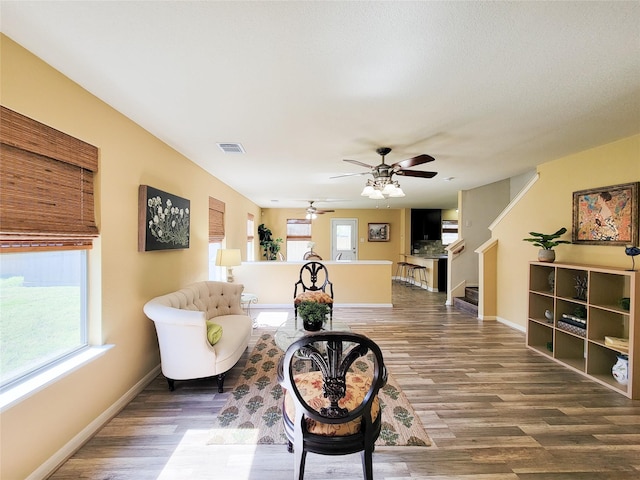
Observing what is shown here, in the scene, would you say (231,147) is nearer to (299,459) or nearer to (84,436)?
(84,436)

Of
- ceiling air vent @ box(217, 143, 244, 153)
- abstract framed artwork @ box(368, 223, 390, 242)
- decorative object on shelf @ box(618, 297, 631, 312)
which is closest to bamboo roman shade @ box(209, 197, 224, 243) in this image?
ceiling air vent @ box(217, 143, 244, 153)

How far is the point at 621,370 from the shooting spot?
275 cm

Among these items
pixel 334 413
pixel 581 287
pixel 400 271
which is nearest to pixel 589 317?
pixel 581 287

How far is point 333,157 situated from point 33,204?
114 inches

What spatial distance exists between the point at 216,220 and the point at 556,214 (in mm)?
5093

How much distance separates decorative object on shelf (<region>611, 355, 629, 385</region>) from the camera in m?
2.71

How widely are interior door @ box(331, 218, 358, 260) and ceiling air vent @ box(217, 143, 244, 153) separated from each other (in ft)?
22.5

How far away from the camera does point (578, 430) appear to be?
2150 mm

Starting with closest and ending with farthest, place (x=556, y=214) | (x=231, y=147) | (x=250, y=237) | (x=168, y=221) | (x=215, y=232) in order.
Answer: (x=168, y=221) → (x=231, y=147) → (x=556, y=214) → (x=215, y=232) → (x=250, y=237)

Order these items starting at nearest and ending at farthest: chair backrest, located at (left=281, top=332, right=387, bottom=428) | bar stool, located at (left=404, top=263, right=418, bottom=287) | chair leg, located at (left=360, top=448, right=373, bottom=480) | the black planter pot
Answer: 1. chair backrest, located at (left=281, top=332, right=387, bottom=428)
2. chair leg, located at (left=360, top=448, right=373, bottom=480)
3. the black planter pot
4. bar stool, located at (left=404, top=263, right=418, bottom=287)

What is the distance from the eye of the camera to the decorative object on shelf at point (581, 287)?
3.27 metres

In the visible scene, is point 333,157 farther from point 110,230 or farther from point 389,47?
point 110,230

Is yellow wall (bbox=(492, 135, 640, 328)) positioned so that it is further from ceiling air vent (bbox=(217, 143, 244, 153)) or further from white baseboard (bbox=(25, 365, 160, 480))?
white baseboard (bbox=(25, 365, 160, 480))

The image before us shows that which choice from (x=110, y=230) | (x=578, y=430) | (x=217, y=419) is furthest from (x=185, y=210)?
(x=578, y=430)
